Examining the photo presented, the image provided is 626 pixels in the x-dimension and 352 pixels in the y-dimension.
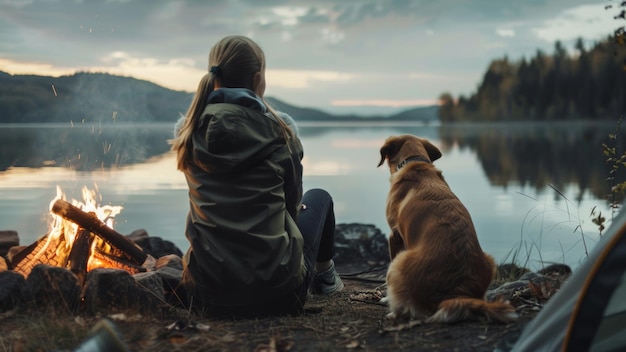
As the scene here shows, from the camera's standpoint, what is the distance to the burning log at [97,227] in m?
6.30

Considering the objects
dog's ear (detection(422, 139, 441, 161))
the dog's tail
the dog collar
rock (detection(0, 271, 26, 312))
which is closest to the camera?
the dog's tail

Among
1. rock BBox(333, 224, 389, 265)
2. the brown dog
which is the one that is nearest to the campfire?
the brown dog

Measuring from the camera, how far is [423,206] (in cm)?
518

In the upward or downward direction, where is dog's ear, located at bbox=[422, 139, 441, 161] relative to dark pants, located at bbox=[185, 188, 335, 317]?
upward

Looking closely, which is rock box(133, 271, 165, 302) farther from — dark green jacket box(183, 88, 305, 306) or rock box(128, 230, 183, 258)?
rock box(128, 230, 183, 258)

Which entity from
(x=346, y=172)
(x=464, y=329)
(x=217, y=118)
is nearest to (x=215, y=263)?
(x=217, y=118)

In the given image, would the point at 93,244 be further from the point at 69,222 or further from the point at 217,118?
the point at 217,118

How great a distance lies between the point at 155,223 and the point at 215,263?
9948 millimetres

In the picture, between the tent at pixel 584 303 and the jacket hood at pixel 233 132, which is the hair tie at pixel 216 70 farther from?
the tent at pixel 584 303

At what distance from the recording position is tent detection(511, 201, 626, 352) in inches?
141

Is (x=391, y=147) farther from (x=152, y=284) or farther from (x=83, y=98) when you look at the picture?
(x=83, y=98)

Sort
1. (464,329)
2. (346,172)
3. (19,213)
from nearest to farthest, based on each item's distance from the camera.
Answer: (464,329), (19,213), (346,172)

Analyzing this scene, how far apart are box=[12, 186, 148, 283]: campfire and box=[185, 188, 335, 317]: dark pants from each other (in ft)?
6.08

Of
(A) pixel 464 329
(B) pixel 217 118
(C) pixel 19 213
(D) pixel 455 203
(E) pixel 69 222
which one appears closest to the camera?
(A) pixel 464 329
